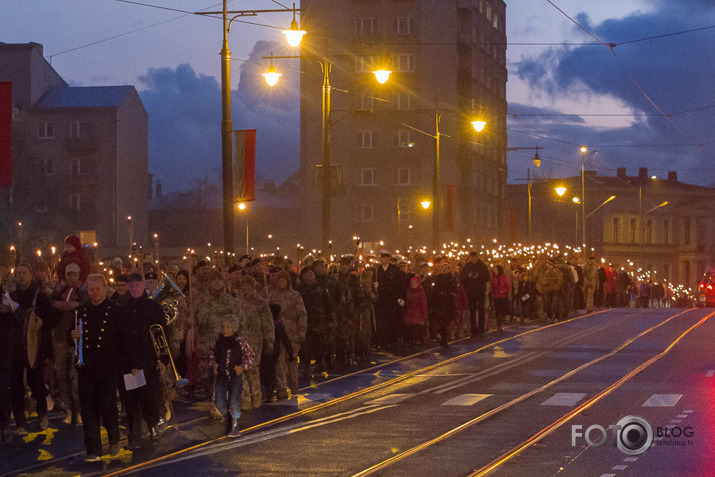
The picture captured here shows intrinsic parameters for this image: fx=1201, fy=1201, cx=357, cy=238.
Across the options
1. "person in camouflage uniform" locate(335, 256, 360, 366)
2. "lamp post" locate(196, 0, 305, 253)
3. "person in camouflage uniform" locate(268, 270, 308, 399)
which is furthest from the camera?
"lamp post" locate(196, 0, 305, 253)

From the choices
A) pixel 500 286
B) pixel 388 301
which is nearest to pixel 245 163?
pixel 388 301

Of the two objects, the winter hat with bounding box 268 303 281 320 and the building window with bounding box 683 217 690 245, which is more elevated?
the building window with bounding box 683 217 690 245

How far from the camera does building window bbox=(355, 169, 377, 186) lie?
70.5 m

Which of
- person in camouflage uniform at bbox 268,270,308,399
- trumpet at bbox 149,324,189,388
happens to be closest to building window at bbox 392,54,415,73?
person in camouflage uniform at bbox 268,270,308,399

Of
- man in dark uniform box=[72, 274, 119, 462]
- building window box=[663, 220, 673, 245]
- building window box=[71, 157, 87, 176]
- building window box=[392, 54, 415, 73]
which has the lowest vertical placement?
man in dark uniform box=[72, 274, 119, 462]

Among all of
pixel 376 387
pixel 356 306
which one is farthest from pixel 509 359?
pixel 376 387

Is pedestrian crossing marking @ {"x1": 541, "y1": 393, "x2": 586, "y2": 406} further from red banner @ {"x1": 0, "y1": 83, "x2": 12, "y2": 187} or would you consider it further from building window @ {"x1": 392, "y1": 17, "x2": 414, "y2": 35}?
building window @ {"x1": 392, "y1": 17, "x2": 414, "y2": 35}

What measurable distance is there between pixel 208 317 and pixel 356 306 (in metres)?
6.64

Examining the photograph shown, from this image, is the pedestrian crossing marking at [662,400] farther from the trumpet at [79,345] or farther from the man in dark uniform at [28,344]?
the man in dark uniform at [28,344]

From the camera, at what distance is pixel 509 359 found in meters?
21.1

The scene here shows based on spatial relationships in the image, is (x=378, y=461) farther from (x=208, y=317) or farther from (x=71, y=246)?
(x=71, y=246)

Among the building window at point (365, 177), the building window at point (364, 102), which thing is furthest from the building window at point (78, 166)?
the building window at point (364, 102)

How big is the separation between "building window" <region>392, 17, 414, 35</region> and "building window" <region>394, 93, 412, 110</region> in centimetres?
360

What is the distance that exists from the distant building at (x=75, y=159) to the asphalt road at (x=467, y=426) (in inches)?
2118
